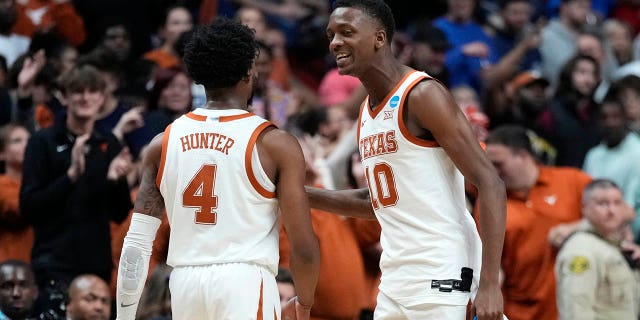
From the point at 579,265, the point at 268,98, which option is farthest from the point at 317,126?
the point at 579,265

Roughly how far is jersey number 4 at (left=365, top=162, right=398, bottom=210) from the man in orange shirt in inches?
116

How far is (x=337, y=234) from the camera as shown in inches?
345

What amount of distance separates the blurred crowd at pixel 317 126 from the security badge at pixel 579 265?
0.01 metres

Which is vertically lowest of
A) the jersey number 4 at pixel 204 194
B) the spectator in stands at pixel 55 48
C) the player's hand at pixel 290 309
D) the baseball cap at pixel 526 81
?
the player's hand at pixel 290 309

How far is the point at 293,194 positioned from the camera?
554cm

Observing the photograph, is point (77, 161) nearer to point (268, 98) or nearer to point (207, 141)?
point (268, 98)

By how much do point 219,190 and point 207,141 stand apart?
9.5 inches

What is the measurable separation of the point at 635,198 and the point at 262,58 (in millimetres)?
3481

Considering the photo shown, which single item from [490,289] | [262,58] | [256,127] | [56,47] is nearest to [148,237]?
[256,127]

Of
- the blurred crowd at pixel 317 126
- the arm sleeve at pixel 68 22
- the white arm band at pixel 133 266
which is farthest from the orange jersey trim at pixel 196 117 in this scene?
the arm sleeve at pixel 68 22

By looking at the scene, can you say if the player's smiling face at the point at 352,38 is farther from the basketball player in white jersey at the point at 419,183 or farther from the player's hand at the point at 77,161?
the player's hand at the point at 77,161

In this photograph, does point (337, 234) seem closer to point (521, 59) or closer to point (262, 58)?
point (262, 58)

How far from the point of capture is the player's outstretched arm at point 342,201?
253 inches

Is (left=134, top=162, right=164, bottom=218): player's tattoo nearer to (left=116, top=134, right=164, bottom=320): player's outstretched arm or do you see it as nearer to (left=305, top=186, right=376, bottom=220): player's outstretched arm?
(left=116, top=134, right=164, bottom=320): player's outstretched arm
